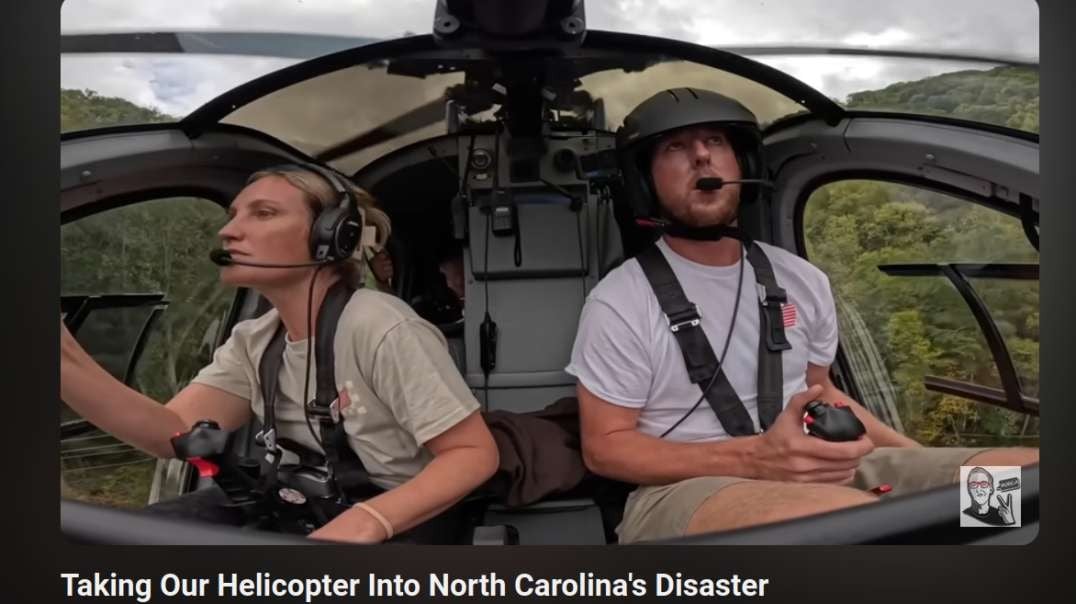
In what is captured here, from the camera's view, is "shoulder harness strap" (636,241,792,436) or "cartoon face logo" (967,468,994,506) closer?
"cartoon face logo" (967,468,994,506)

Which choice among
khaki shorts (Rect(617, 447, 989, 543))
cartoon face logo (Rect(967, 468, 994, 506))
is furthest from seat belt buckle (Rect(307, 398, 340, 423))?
cartoon face logo (Rect(967, 468, 994, 506))

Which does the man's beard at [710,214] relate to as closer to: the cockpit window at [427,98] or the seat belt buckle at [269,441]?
the cockpit window at [427,98]

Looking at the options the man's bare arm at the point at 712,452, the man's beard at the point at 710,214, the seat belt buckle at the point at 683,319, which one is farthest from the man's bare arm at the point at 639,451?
the man's beard at the point at 710,214

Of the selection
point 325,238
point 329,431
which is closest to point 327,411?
point 329,431

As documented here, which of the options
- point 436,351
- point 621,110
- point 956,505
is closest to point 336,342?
point 436,351

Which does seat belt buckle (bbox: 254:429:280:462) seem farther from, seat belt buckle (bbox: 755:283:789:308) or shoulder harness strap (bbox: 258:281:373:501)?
seat belt buckle (bbox: 755:283:789:308)
